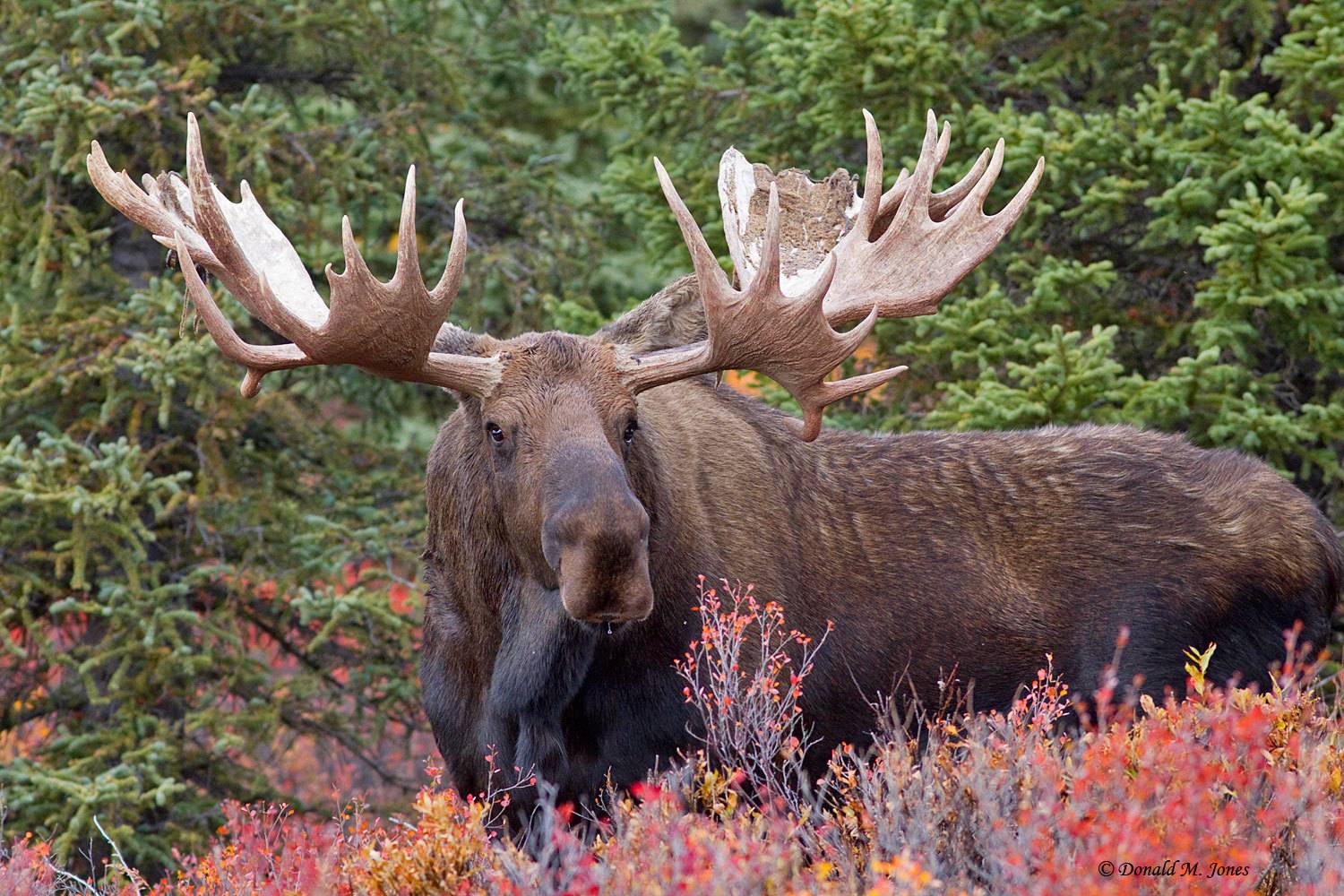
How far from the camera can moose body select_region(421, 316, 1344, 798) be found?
5273 millimetres

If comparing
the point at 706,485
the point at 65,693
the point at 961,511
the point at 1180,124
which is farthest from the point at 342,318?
the point at 1180,124

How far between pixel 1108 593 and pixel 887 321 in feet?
8.67

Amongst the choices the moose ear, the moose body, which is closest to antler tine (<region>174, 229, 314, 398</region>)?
the moose body

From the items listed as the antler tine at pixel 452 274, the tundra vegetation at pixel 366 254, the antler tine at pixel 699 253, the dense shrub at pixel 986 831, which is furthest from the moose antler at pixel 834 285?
the tundra vegetation at pixel 366 254

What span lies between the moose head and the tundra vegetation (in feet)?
5.26

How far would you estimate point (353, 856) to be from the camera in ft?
14.3

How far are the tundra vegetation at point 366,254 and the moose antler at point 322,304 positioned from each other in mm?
1962

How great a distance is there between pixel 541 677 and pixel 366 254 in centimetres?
496

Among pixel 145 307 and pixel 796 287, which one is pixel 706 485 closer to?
pixel 796 287

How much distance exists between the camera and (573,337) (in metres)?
5.48

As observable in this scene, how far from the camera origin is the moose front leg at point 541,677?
520cm

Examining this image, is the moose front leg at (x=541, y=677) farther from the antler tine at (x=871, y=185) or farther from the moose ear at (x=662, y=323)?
the antler tine at (x=871, y=185)

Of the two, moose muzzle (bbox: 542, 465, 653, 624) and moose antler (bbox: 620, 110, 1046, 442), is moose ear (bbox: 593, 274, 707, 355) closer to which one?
moose antler (bbox: 620, 110, 1046, 442)

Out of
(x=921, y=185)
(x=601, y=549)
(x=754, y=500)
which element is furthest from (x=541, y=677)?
(x=921, y=185)
